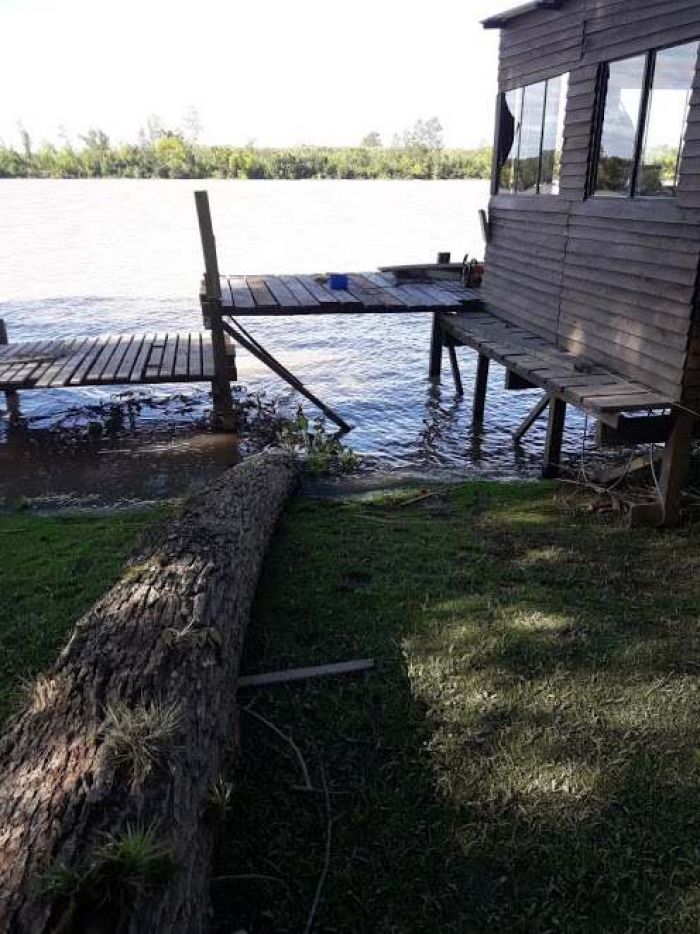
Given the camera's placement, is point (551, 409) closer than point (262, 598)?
No

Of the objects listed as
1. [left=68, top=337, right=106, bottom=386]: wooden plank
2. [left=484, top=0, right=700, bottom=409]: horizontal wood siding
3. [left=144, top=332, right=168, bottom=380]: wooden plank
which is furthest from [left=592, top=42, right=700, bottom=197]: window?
[left=68, top=337, right=106, bottom=386]: wooden plank

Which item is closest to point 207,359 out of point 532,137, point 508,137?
point 508,137

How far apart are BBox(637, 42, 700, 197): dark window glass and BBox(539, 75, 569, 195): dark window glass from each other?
1686 mm

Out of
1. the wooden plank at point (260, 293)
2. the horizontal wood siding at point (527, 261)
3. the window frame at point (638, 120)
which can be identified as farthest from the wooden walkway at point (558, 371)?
the wooden plank at point (260, 293)

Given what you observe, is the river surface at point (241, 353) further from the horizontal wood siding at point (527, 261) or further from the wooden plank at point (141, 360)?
the horizontal wood siding at point (527, 261)

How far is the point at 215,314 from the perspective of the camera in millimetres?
10078

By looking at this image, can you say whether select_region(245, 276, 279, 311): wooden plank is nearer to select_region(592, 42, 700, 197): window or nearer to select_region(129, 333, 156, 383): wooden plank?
select_region(129, 333, 156, 383): wooden plank

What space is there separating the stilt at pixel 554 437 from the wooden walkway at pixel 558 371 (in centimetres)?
35

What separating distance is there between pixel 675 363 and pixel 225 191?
6247 cm

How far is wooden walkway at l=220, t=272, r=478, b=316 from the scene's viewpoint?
34.6 ft

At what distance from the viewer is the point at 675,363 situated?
21.4ft

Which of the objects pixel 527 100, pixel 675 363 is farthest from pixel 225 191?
pixel 675 363

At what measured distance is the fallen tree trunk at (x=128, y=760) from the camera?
228cm

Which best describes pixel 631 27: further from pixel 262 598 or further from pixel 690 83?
pixel 262 598
